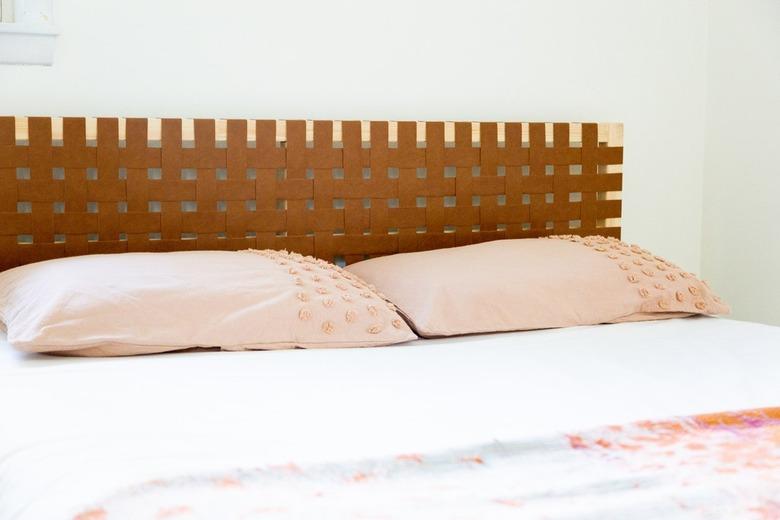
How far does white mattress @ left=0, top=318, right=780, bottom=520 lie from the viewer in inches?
44.9

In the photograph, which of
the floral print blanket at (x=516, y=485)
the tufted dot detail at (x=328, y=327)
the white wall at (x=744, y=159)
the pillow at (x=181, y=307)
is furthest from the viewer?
the white wall at (x=744, y=159)

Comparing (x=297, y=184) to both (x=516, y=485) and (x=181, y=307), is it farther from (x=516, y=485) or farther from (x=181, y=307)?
(x=516, y=485)

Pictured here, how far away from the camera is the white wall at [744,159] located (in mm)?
2975

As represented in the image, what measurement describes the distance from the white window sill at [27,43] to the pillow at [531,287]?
39.4 inches

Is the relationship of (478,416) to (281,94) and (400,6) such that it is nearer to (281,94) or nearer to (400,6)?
(281,94)

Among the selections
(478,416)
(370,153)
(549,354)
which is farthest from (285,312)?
(370,153)

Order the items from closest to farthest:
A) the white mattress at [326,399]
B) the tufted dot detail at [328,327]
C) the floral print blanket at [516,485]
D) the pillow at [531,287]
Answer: the floral print blanket at [516,485] → the white mattress at [326,399] → the tufted dot detail at [328,327] → the pillow at [531,287]

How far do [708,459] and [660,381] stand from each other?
478 millimetres

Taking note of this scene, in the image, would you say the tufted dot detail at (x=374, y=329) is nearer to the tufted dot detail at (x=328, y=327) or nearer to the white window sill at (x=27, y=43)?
the tufted dot detail at (x=328, y=327)

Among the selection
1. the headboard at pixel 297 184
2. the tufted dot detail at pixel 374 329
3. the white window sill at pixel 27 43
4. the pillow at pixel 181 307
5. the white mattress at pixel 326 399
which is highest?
the white window sill at pixel 27 43

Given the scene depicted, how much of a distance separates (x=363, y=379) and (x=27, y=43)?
1.37m

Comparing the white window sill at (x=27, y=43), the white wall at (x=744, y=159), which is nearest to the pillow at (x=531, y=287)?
the white wall at (x=744, y=159)

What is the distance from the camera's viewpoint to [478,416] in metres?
1.36

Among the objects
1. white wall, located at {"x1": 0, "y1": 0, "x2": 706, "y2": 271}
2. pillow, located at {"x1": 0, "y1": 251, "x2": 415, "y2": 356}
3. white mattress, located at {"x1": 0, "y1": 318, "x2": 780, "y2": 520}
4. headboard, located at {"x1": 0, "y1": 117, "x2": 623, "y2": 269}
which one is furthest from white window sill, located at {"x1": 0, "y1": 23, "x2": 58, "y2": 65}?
white mattress, located at {"x1": 0, "y1": 318, "x2": 780, "y2": 520}
